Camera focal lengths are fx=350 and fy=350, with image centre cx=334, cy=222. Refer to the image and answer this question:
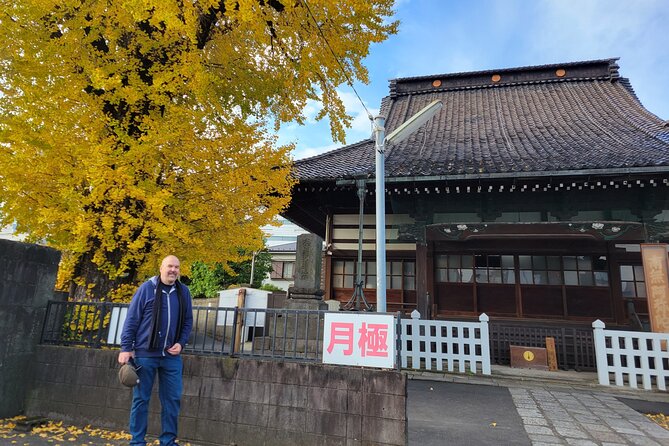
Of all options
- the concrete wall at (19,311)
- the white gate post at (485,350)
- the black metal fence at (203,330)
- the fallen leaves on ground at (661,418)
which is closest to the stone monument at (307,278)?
the black metal fence at (203,330)

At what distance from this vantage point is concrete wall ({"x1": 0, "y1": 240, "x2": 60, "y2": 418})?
4871 millimetres

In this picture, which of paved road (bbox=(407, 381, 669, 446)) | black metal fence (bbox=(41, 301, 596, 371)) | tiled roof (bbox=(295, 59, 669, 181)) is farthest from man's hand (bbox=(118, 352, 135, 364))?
tiled roof (bbox=(295, 59, 669, 181))

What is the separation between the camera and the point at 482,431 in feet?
15.2

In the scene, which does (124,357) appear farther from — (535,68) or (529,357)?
(535,68)

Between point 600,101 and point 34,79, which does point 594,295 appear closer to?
point 600,101

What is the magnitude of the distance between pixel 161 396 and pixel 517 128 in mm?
11883

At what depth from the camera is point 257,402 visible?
4.23 meters

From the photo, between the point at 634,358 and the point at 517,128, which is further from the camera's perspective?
the point at 517,128

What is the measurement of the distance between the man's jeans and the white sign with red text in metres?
1.65

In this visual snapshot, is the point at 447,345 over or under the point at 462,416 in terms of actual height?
over

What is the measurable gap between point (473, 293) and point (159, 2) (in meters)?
10.2

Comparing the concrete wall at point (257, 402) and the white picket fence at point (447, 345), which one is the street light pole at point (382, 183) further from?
the white picket fence at point (447, 345)

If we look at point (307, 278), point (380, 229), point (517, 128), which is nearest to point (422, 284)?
point (307, 278)

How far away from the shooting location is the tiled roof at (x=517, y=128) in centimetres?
827
